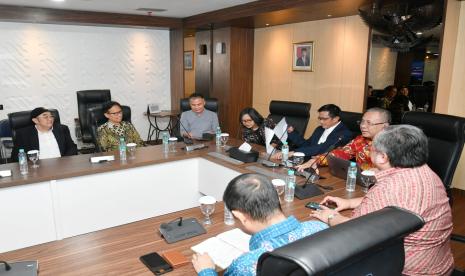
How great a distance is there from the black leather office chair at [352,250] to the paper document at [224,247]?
72cm

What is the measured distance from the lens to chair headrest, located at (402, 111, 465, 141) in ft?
6.97

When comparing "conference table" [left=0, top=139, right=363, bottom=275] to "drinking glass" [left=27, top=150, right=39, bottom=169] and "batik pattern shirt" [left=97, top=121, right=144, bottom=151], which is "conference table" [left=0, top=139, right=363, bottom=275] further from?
"batik pattern shirt" [left=97, top=121, right=144, bottom=151]

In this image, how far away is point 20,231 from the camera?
2354 mm

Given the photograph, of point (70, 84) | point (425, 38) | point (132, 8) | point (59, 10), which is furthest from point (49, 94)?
point (425, 38)

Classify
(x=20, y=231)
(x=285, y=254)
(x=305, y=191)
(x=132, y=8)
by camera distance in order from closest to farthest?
(x=285, y=254) < (x=305, y=191) < (x=20, y=231) < (x=132, y=8)

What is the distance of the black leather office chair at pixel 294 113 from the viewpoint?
3.93 metres

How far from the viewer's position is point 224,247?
1494 millimetres

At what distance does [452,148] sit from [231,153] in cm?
159

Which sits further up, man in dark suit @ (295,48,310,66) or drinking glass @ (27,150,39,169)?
man in dark suit @ (295,48,310,66)

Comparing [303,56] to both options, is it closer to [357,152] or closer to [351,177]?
[357,152]

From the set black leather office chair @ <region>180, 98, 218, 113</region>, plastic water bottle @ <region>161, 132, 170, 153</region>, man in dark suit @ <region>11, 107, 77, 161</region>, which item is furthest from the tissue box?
black leather office chair @ <region>180, 98, 218, 113</region>

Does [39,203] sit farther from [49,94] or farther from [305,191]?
[49,94]

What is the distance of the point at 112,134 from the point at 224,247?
238 centimetres

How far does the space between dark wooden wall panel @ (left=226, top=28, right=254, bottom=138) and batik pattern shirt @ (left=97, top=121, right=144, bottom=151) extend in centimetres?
252
